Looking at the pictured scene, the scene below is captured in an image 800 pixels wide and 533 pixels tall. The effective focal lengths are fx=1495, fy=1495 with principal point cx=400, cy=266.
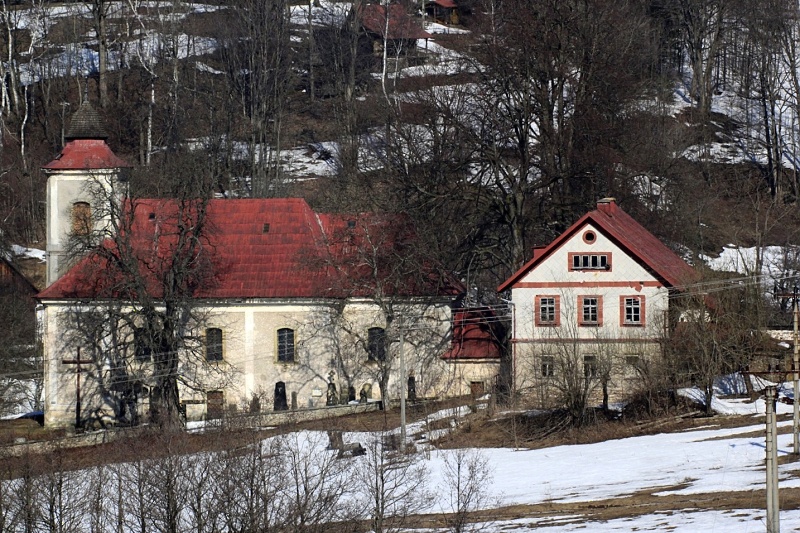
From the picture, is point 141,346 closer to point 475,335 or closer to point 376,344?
point 376,344

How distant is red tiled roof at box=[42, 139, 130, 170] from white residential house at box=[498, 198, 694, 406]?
42.7 ft

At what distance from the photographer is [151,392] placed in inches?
1714

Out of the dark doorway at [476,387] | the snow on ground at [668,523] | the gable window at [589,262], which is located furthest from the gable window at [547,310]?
the snow on ground at [668,523]

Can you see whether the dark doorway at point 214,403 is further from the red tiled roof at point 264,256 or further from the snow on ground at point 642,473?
the snow on ground at point 642,473

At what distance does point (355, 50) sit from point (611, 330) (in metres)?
34.9

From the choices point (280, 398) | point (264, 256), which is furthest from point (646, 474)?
point (264, 256)

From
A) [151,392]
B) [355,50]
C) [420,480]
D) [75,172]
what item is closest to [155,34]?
[355,50]

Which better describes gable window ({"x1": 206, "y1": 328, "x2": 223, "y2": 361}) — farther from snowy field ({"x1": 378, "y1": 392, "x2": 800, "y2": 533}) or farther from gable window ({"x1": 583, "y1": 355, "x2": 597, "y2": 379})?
gable window ({"x1": 583, "y1": 355, "x2": 597, "y2": 379})

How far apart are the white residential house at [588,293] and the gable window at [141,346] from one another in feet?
35.7

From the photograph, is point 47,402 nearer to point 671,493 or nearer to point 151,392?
point 151,392

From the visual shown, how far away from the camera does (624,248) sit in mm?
44719

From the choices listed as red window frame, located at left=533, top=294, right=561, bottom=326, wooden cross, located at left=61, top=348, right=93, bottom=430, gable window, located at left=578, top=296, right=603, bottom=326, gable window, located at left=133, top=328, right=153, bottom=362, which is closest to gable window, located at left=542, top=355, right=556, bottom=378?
red window frame, located at left=533, top=294, right=561, bottom=326

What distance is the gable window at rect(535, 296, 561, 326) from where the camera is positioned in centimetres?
4519

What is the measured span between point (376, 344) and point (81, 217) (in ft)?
33.0
